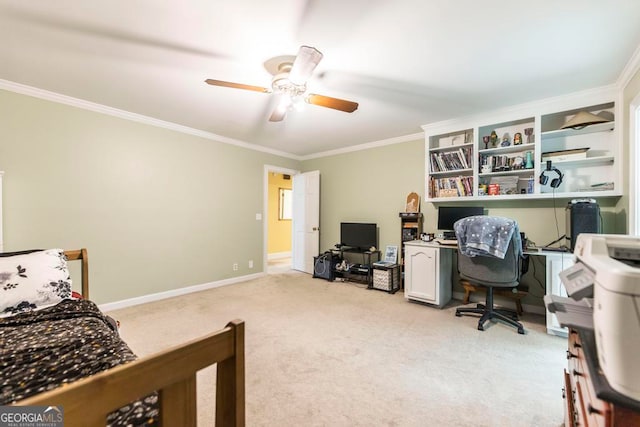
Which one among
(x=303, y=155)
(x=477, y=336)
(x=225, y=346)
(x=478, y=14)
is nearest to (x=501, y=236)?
(x=477, y=336)

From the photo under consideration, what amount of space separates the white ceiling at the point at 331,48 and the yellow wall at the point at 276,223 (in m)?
4.04

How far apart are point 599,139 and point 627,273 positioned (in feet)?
10.4

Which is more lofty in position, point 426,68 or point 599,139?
point 426,68

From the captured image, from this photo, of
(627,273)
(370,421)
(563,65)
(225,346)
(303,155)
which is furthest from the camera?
(303,155)

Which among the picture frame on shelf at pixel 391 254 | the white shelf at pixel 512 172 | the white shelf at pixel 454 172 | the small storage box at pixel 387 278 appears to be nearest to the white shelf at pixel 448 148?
the white shelf at pixel 454 172

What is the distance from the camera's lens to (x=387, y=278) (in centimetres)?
393

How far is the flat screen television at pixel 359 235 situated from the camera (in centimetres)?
445

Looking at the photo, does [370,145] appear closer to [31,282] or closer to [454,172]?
[454,172]

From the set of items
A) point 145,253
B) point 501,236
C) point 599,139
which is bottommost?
point 145,253

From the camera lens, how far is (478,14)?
5.44ft

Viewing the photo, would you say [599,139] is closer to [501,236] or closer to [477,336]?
[501,236]

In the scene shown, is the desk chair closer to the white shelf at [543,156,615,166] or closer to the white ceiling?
the white shelf at [543,156,615,166]

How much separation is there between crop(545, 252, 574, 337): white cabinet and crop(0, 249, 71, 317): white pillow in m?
3.98

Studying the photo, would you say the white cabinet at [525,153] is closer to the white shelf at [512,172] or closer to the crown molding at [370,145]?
the white shelf at [512,172]
